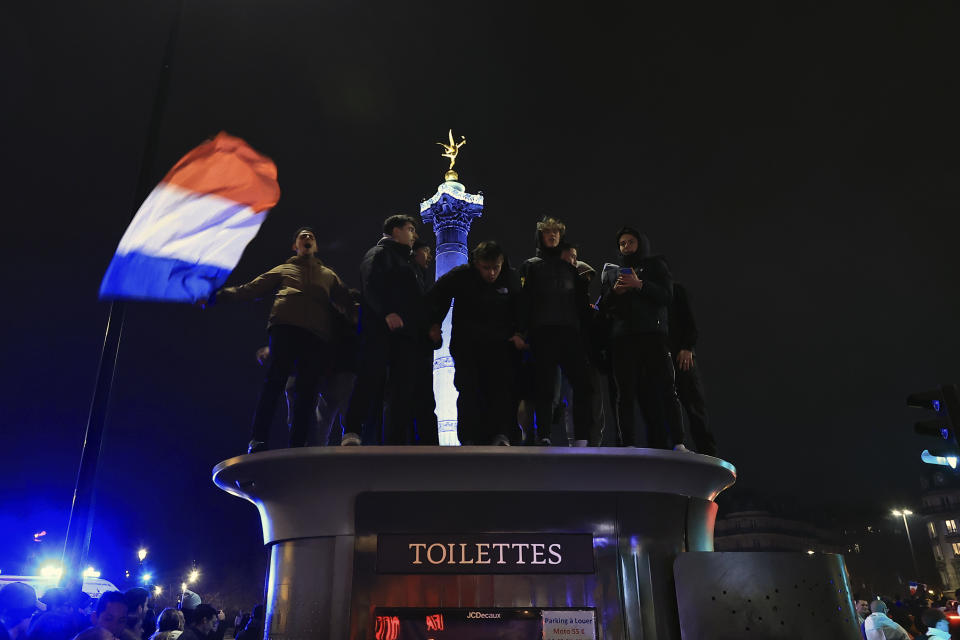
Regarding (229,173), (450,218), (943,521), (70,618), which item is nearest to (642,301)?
(70,618)

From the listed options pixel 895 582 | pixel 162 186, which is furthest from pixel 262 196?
pixel 895 582

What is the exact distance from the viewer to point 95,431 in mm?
6738

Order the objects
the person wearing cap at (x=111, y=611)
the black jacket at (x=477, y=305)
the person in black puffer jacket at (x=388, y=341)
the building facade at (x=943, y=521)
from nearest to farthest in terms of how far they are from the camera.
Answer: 1. the person wearing cap at (x=111, y=611)
2. the person in black puffer jacket at (x=388, y=341)
3. the black jacket at (x=477, y=305)
4. the building facade at (x=943, y=521)

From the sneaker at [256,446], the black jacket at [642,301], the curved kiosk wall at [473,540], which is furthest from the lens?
the black jacket at [642,301]

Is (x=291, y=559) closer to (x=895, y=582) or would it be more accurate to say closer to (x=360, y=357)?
(x=360, y=357)

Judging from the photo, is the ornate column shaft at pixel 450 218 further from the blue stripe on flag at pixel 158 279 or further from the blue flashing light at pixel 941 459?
the blue flashing light at pixel 941 459

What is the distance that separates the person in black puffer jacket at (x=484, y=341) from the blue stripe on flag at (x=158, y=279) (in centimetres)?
246

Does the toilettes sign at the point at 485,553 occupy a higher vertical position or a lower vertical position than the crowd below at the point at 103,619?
higher

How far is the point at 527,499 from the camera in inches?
207

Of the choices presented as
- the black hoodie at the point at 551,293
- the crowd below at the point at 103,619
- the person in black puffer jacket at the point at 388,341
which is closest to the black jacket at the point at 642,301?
the black hoodie at the point at 551,293

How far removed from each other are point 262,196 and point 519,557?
23.2 feet

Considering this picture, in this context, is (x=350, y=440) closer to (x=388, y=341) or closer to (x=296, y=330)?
(x=388, y=341)

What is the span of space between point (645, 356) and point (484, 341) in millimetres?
1694

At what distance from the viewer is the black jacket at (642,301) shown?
6.79m
